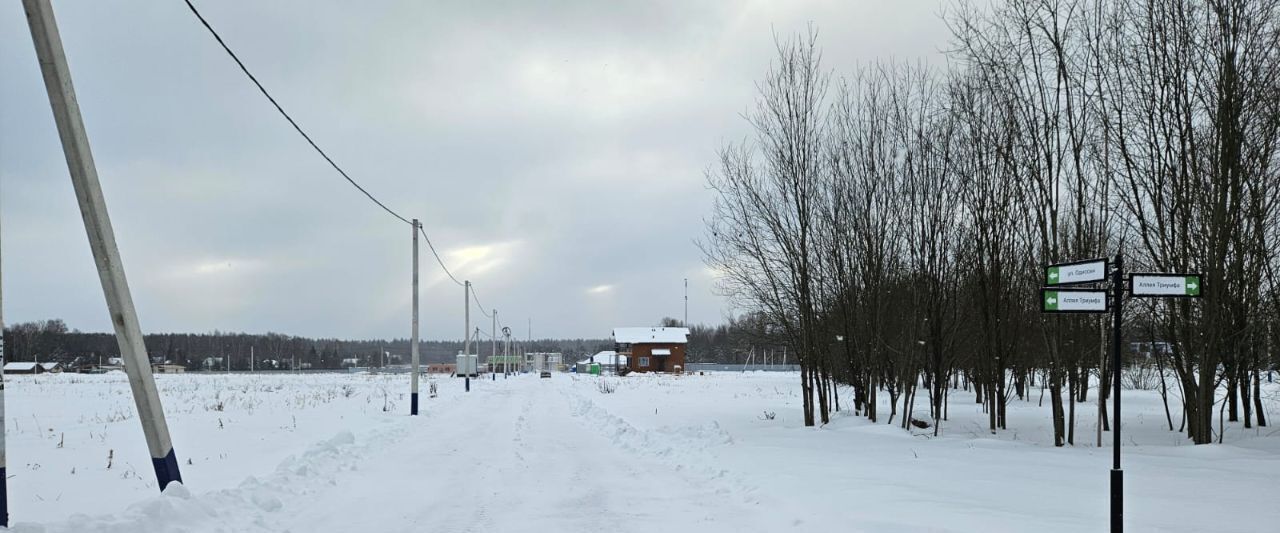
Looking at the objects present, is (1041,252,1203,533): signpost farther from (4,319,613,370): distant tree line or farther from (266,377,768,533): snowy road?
(4,319,613,370): distant tree line

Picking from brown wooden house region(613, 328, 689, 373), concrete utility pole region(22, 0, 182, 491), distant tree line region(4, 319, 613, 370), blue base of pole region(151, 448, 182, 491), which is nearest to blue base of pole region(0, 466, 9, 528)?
concrete utility pole region(22, 0, 182, 491)

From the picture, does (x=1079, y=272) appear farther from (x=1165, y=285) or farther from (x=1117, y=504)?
(x=1117, y=504)

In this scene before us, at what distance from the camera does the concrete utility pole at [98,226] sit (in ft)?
23.1

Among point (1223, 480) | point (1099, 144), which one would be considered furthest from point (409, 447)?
point (1099, 144)

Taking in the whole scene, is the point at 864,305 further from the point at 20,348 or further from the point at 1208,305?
the point at 20,348

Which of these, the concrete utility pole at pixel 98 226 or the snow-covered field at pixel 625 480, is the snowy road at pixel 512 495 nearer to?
the snow-covered field at pixel 625 480

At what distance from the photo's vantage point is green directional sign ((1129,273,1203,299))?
21.6ft

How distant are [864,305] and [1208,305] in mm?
6267

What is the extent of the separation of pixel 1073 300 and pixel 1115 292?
0.41 meters

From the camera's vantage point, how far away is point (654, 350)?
98688 millimetres

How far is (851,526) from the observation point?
23.2 ft

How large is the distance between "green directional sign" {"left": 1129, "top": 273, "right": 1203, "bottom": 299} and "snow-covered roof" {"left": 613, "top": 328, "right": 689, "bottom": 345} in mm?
92801

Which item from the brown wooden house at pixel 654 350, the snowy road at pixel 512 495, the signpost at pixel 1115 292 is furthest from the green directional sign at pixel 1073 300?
the brown wooden house at pixel 654 350

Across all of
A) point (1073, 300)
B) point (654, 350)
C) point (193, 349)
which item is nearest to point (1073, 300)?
point (1073, 300)
